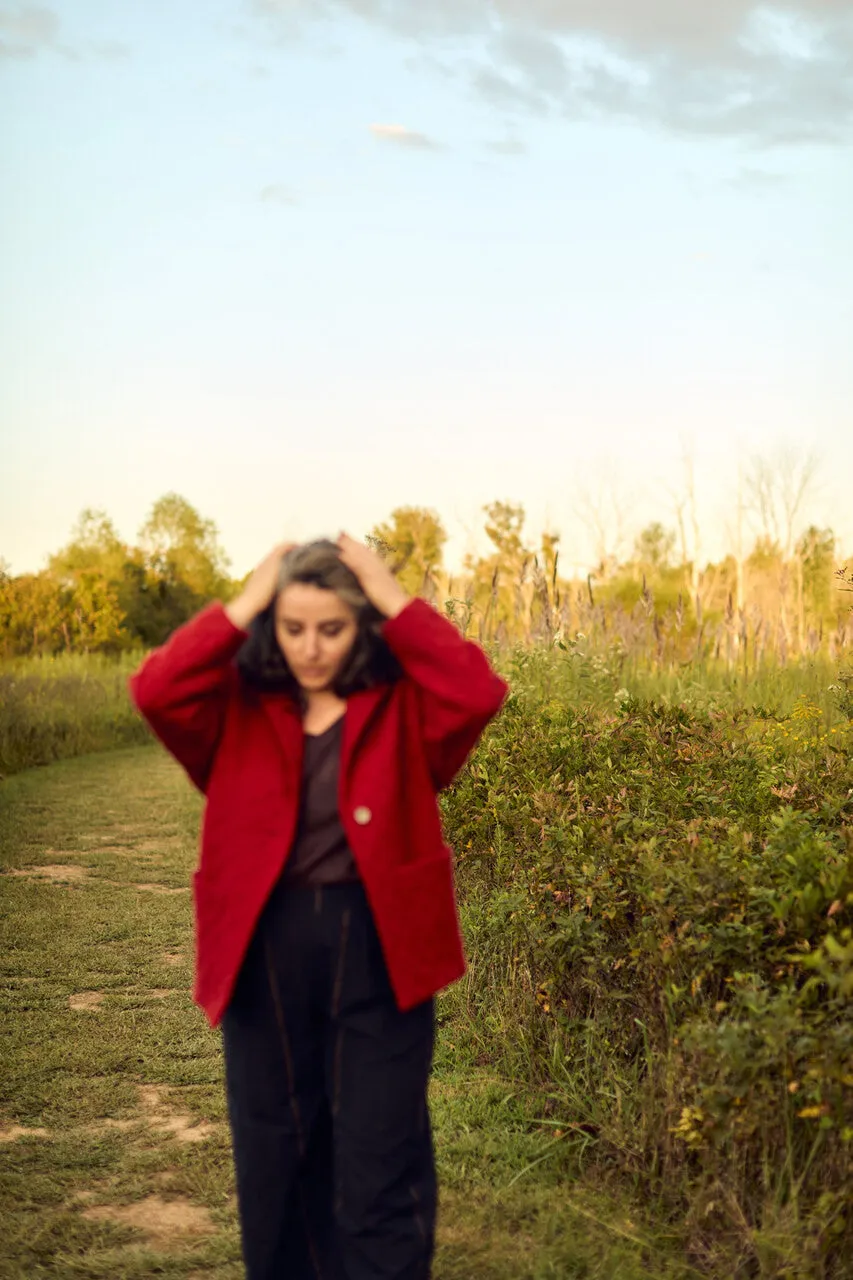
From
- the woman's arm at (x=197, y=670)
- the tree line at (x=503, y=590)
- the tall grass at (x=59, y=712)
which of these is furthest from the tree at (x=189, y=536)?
the woman's arm at (x=197, y=670)

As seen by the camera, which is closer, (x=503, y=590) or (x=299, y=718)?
(x=299, y=718)

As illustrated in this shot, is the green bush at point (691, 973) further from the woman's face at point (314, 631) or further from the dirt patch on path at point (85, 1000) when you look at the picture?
the dirt patch on path at point (85, 1000)

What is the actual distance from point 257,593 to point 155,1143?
236cm

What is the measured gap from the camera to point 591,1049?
12.1 ft

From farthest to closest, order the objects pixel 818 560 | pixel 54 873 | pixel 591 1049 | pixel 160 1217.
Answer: pixel 818 560
pixel 54 873
pixel 591 1049
pixel 160 1217

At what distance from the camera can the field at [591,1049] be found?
112 inches

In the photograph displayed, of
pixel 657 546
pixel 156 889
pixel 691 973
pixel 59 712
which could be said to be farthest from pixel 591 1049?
pixel 657 546

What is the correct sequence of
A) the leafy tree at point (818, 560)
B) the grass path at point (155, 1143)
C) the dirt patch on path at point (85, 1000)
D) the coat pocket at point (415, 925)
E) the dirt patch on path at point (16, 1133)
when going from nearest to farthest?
1. the coat pocket at point (415, 925)
2. the grass path at point (155, 1143)
3. the dirt patch on path at point (16, 1133)
4. the dirt patch on path at point (85, 1000)
5. the leafy tree at point (818, 560)

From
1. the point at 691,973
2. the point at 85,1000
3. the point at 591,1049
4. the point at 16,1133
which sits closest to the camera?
the point at 691,973

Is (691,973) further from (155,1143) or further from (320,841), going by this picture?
(155,1143)

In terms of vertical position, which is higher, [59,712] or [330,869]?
[330,869]

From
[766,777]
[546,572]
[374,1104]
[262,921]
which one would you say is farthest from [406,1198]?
[546,572]

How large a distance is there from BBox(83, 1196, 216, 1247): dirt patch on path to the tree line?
191 cm

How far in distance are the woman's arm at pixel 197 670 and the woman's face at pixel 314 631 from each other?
0.06 meters
